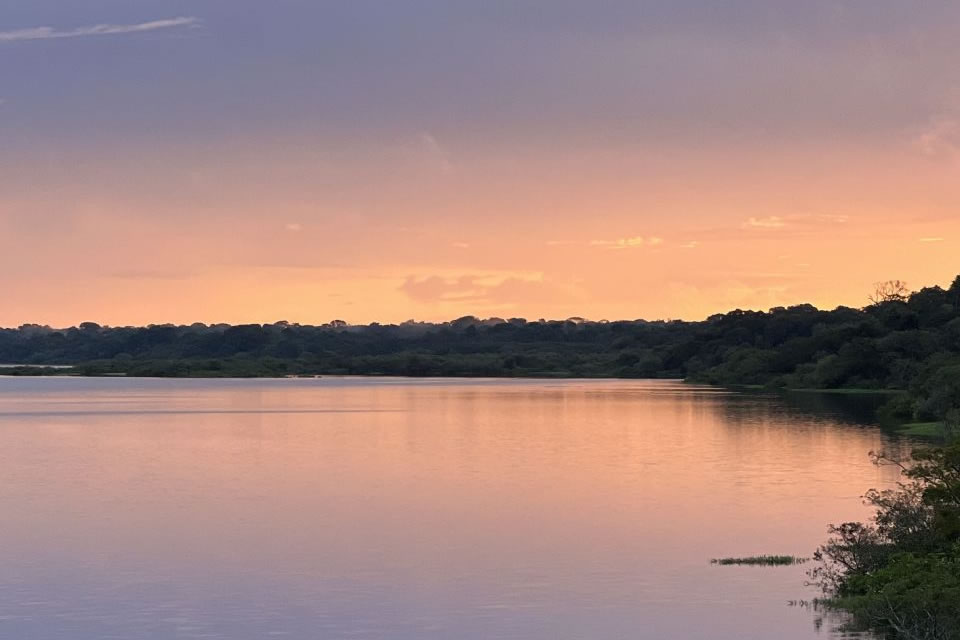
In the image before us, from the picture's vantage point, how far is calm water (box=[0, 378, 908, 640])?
27.5 m

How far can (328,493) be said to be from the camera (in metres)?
49.4

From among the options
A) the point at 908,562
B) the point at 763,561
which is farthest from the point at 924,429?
the point at 908,562

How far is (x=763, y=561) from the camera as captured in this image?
1325 inches

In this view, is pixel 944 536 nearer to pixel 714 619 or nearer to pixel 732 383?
pixel 714 619

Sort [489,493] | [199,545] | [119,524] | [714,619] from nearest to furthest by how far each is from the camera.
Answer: [714,619]
[199,545]
[119,524]
[489,493]

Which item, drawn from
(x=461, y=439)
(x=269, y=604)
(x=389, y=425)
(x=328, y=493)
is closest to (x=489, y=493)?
(x=328, y=493)

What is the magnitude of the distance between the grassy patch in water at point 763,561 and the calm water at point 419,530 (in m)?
0.67

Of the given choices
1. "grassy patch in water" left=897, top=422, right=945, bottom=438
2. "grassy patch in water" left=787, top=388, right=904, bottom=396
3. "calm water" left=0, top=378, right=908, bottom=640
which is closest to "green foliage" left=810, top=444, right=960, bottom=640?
"calm water" left=0, top=378, right=908, bottom=640

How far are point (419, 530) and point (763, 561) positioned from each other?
10.4 m

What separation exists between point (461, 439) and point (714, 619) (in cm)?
5129

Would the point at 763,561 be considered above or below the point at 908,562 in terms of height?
below

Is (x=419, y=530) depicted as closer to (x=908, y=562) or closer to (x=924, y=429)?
(x=908, y=562)

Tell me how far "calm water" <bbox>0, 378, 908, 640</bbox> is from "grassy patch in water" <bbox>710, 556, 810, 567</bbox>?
665 millimetres

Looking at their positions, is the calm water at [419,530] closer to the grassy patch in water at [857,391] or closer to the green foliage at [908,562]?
the green foliage at [908,562]
